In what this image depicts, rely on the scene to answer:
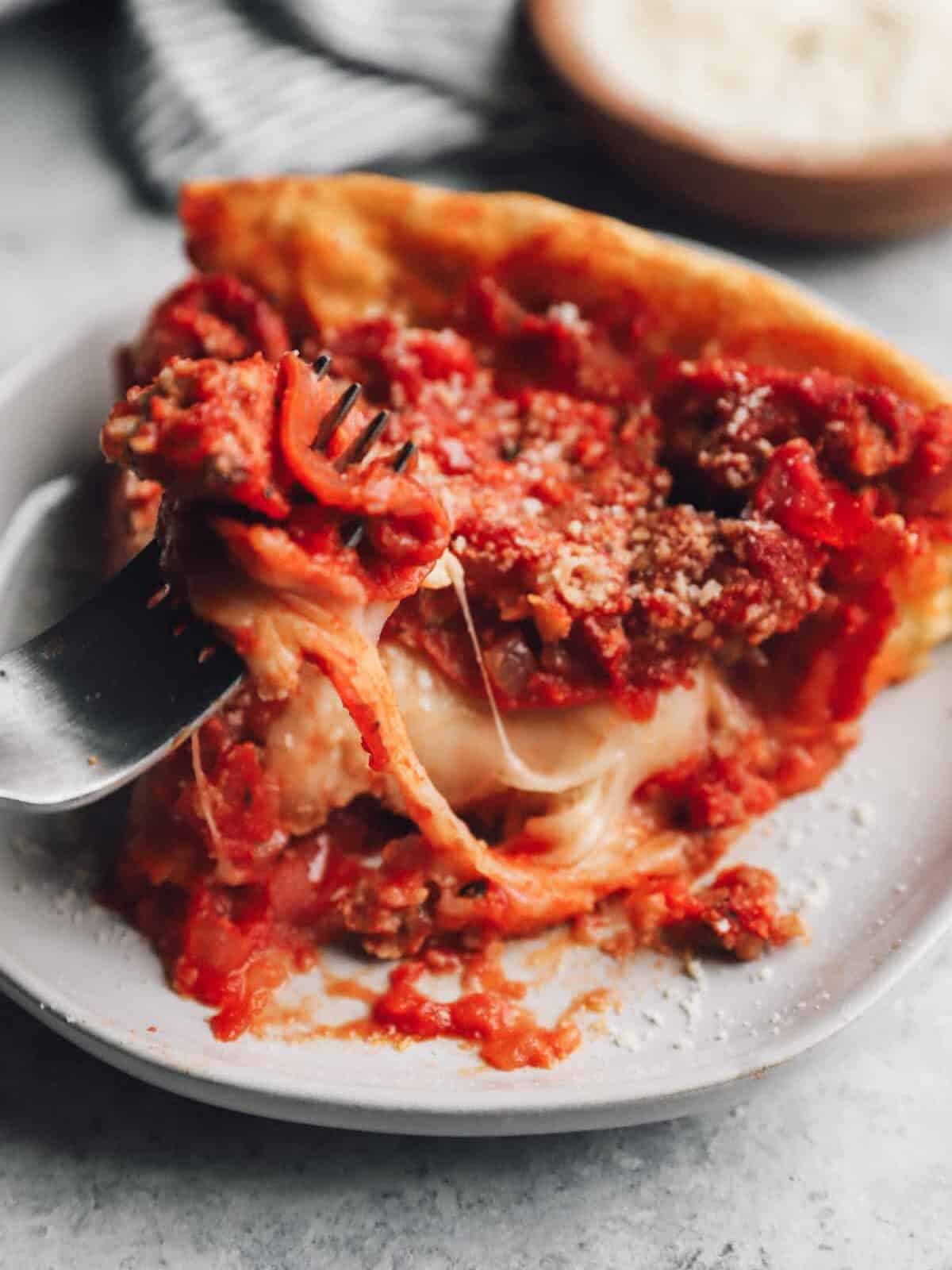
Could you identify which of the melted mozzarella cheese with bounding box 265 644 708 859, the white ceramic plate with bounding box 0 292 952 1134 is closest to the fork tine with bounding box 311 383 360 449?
the melted mozzarella cheese with bounding box 265 644 708 859

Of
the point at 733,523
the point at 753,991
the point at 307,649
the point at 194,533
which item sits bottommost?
the point at 753,991

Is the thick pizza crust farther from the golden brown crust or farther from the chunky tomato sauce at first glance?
the chunky tomato sauce

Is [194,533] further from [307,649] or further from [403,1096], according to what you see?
[403,1096]

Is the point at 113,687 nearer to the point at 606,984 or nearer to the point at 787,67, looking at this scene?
the point at 606,984

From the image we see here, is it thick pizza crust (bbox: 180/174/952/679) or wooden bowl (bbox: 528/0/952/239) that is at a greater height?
thick pizza crust (bbox: 180/174/952/679)

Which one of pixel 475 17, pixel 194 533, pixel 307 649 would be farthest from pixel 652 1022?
pixel 475 17
